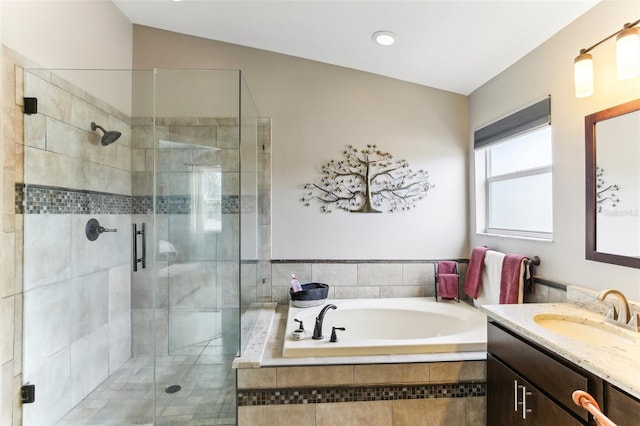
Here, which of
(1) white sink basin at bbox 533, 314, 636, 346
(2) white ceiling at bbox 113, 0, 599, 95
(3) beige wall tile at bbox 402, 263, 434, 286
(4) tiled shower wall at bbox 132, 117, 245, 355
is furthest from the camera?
(3) beige wall tile at bbox 402, 263, 434, 286

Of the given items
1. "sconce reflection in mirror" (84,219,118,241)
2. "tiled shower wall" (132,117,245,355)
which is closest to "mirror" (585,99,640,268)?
"tiled shower wall" (132,117,245,355)

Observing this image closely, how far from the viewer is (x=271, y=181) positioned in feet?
9.50

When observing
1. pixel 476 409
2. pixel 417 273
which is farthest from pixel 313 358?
pixel 417 273

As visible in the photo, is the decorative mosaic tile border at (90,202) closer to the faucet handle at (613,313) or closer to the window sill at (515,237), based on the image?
the window sill at (515,237)

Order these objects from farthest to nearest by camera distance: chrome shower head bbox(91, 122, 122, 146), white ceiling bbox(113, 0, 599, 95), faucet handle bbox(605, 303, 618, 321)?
1. chrome shower head bbox(91, 122, 122, 146)
2. white ceiling bbox(113, 0, 599, 95)
3. faucet handle bbox(605, 303, 618, 321)

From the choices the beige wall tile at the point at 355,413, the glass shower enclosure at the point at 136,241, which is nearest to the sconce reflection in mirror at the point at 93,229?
the glass shower enclosure at the point at 136,241

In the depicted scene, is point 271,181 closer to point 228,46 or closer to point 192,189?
point 192,189

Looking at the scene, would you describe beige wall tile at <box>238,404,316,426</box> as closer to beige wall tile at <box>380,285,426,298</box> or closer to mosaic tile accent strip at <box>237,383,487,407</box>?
mosaic tile accent strip at <box>237,383,487,407</box>

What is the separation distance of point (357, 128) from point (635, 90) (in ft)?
6.04

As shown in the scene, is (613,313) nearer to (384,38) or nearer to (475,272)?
(475,272)

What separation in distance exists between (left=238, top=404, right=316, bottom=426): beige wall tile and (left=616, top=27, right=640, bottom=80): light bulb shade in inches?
89.8

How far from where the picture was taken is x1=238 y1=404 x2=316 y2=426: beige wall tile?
71.1 inches

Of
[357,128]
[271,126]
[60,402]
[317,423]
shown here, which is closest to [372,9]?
[357,128]

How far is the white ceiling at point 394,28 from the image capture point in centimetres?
191
